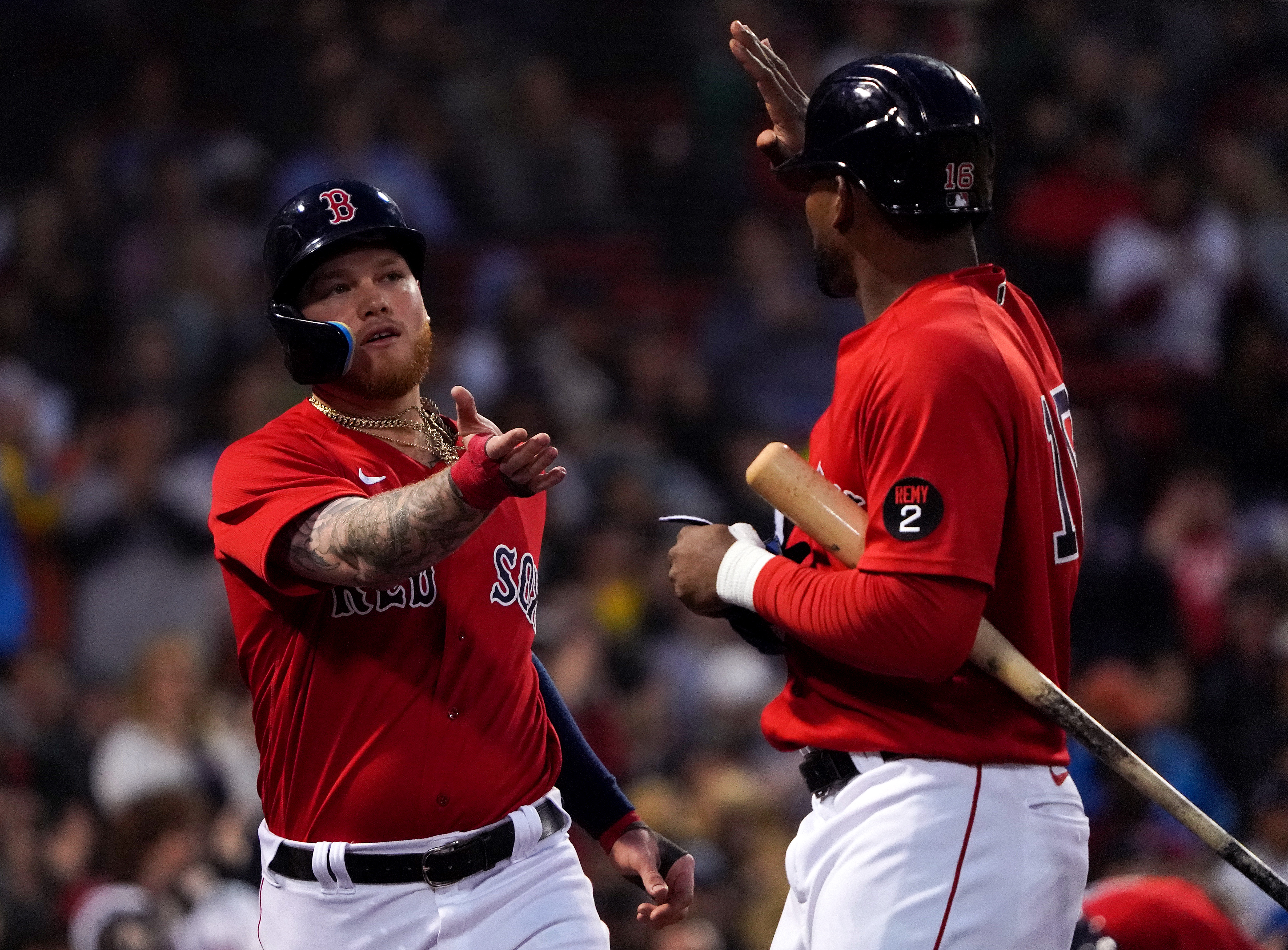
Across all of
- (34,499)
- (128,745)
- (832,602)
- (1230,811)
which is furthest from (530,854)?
(1230,811)

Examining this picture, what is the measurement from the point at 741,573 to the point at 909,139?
2.66 feet

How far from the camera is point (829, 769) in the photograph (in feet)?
9.09

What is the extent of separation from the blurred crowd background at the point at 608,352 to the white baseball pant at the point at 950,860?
3089 millimetres

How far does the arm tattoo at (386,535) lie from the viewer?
8.57ft

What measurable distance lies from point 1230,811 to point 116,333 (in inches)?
238

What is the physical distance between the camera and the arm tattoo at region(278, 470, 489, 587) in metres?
Answer: 2.61

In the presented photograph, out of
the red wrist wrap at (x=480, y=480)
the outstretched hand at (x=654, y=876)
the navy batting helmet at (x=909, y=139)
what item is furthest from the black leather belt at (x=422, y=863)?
the navy batting helmet at (x=909, y=139)

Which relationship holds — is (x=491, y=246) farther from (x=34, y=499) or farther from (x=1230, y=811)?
(x=1230, y=811)

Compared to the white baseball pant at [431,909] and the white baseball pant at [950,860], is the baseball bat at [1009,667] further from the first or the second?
the white baseball pant at [431,909]

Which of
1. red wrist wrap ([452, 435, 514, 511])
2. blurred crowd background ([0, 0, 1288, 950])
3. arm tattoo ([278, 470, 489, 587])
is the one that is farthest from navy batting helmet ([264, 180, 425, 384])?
blurred crowd background ([0, 0, 1288, 950])

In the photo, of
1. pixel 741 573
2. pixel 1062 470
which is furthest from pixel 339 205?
pixel 1062 470

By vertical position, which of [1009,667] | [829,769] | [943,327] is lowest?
[829,769]

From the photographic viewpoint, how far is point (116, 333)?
817cm

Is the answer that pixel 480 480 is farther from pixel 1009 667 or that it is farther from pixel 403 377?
pixel 1009 667
